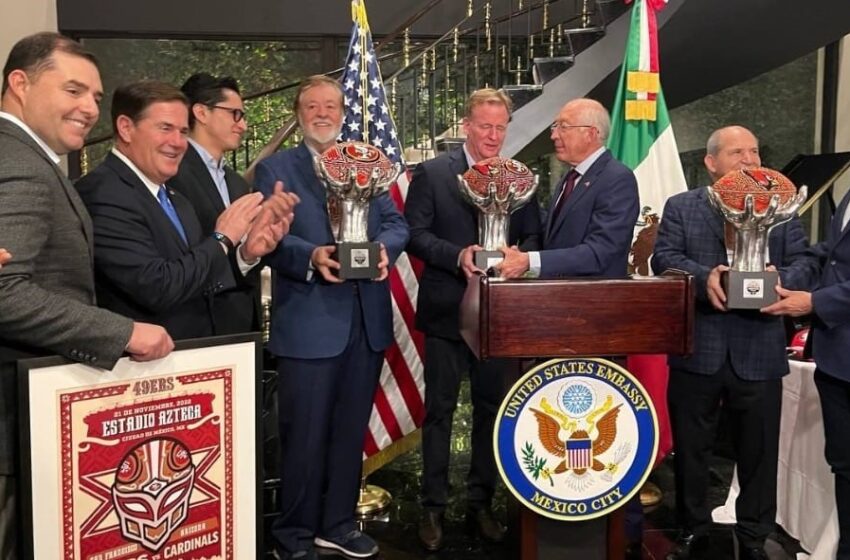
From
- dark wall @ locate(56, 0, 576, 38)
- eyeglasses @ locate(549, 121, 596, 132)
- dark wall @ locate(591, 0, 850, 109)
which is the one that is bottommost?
eyeglasses @ locate(549, 121, 596, 132)

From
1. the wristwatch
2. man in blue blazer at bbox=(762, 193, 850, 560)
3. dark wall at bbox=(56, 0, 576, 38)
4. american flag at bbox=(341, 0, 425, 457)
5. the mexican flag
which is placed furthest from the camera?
dark wall at bbox=(56, 0, 576, 38)

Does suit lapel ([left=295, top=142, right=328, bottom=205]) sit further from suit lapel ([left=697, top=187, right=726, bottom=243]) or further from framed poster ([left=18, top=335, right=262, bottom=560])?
suit lapel ([left=697, top=187, right=726, bottom=243])

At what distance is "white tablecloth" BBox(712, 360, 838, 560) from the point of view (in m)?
2.72

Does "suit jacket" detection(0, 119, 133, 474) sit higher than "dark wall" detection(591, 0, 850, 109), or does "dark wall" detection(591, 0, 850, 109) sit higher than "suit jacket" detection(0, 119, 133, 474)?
"dark wall" detection(591, 0, 850, 109)

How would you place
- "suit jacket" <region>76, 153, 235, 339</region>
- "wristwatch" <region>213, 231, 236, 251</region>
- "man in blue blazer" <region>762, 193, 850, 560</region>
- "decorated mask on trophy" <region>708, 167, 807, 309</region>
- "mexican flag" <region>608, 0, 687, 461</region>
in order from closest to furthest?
"suit jacket" <region>76, 153, 235, 339</region> → "wristwatch" <region>213, 231, 236, 251</region> → "decorated mask on trophy" <region>708, 167, 807, 309</region> → "man in blue blazer" <region>762, 193, 850, 560</region> → "mexican flag" <region>608, 0, 687, 461</region>

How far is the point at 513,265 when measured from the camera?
2.56 meters

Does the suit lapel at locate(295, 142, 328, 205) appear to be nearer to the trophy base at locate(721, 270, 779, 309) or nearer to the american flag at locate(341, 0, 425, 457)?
the american flag at locate(341, 0, 425, 457)

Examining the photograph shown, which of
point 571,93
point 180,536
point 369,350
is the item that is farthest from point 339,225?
point 571,93

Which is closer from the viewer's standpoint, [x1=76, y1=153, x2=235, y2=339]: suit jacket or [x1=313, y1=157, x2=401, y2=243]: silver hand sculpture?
[x1=76, y1=153, x2=235, y2=339]: suit jacket

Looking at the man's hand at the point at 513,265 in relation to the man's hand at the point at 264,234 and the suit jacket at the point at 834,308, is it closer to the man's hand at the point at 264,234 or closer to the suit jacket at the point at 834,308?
the man's hand at the point at 264,234

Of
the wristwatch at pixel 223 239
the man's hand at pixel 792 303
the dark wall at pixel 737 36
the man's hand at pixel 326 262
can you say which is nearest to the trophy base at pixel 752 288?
the man's hand at pixel 792 303

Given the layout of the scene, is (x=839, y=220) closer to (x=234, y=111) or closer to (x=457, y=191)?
(x=457, y=191)

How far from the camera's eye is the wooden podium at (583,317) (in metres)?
2.06

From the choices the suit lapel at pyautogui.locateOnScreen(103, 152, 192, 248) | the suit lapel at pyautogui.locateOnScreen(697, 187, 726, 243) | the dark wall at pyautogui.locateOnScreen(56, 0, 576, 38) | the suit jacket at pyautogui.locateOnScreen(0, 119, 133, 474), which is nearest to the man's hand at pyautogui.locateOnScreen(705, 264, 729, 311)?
the suit lapel at pyautogui.locateOnScreen(697, 187, 726, 243)
